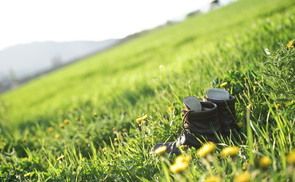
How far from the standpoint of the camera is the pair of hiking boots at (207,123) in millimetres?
1342

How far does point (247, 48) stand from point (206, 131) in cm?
227

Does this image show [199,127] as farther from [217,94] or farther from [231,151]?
[231,151]

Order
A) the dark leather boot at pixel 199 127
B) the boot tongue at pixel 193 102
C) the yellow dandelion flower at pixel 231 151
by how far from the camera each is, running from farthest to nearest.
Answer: the boot tongue at pixel 193 102 < the dark leather boot at pixel 199 127 < the yellow dandelion flower at pixel 231 151

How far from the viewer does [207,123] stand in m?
1.36

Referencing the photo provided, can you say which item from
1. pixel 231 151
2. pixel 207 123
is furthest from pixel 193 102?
pixel 231 151

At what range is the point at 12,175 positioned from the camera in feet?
5.28

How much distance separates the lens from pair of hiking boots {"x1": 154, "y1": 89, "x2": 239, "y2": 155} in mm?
1342

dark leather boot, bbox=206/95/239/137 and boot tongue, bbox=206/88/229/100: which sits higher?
boot tongue, bbox=206/88/229/100

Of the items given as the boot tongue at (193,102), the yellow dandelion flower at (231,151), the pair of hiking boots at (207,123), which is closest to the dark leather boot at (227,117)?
the pair of hiking boots at (207,123)

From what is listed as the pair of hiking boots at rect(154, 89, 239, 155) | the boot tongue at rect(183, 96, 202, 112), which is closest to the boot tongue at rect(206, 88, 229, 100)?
the pair of hiking boots at rect(154, 89, 239, 155)

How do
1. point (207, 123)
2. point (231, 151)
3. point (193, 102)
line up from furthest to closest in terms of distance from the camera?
point (193, 102), point (207, 123), point (231, 151)

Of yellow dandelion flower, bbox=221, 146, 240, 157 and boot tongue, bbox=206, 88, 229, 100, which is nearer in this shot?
yellow dandelion flower, bbox=221, 146, 240, 157

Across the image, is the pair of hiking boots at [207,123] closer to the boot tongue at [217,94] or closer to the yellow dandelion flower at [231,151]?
→ the boot tongue at [217,94]

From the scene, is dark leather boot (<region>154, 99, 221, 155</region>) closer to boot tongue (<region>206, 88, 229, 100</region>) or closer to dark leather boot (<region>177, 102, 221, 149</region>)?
dark leather boot (<region>177, 102, 221, 149</region>)
